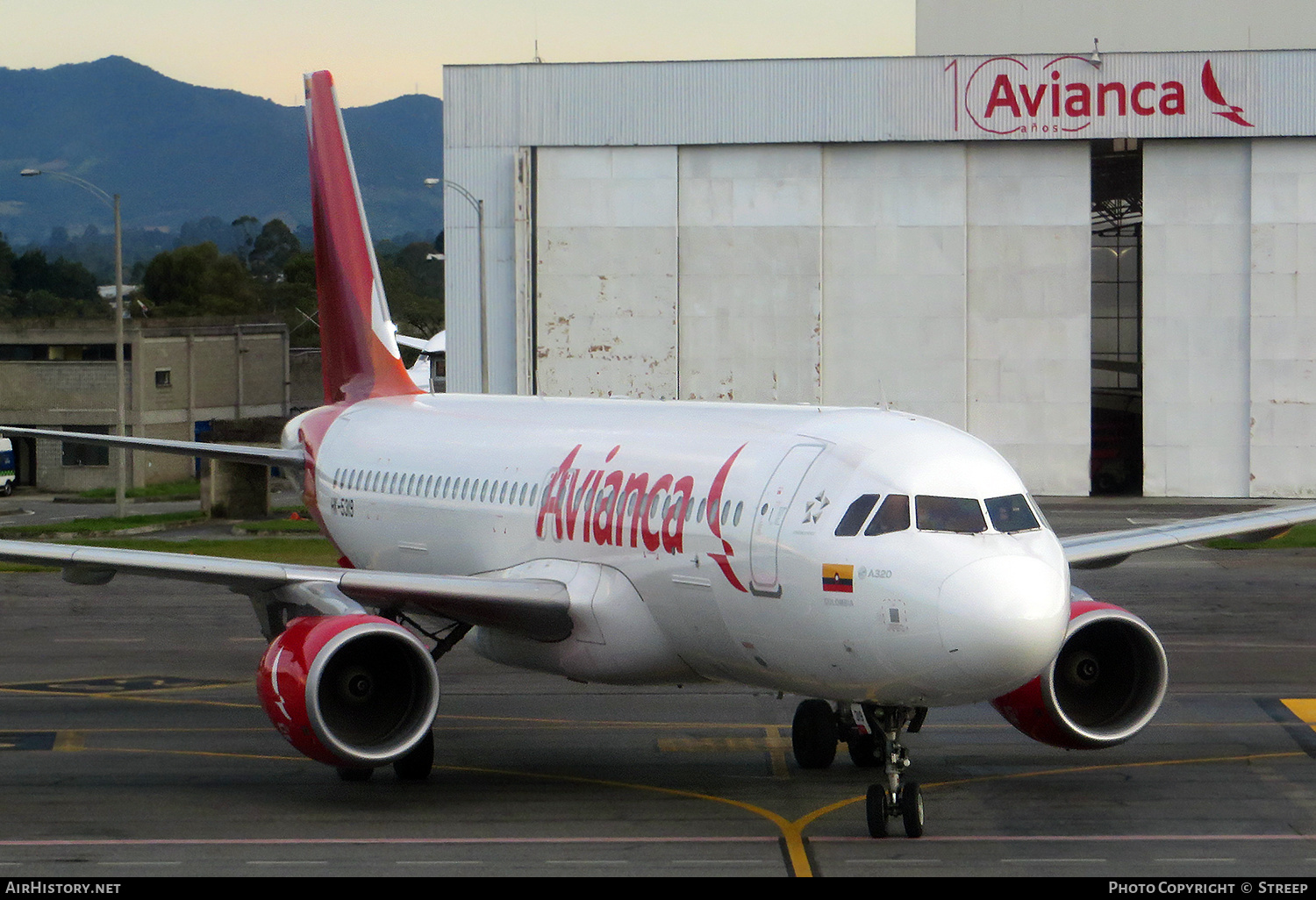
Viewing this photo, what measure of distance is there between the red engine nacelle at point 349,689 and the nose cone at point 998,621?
20.5ft

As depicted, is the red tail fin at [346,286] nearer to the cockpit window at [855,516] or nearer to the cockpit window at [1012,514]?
the cockpit window at [855,516]

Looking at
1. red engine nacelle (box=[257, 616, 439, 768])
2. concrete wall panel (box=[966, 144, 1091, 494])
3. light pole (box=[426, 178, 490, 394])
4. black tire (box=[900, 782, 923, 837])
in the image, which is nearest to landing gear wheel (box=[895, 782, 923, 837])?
black tire (box=[900, 782, 923, 837])

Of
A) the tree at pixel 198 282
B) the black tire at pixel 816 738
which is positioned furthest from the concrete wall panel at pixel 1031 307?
the tree at pixel 198 282

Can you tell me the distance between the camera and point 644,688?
27.1 m

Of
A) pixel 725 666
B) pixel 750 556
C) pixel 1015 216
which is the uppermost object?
pixel 1015 216

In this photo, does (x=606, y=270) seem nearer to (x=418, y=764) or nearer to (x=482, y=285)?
(x=482, y=285)

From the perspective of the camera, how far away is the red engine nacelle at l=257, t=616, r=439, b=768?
1873cm

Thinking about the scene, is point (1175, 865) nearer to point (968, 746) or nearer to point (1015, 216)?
point (968, 746)

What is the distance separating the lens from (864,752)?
20.9 metres

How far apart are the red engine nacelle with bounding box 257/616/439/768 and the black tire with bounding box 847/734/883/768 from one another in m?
5.04

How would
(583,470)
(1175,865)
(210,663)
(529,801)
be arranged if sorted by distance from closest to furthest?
(1175,865)
(529,801)
(583,470)
(210,663)

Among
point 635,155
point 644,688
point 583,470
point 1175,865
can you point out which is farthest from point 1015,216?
point 1175,865

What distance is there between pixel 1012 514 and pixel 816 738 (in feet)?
17.3

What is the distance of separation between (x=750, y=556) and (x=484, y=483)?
24.2ft
